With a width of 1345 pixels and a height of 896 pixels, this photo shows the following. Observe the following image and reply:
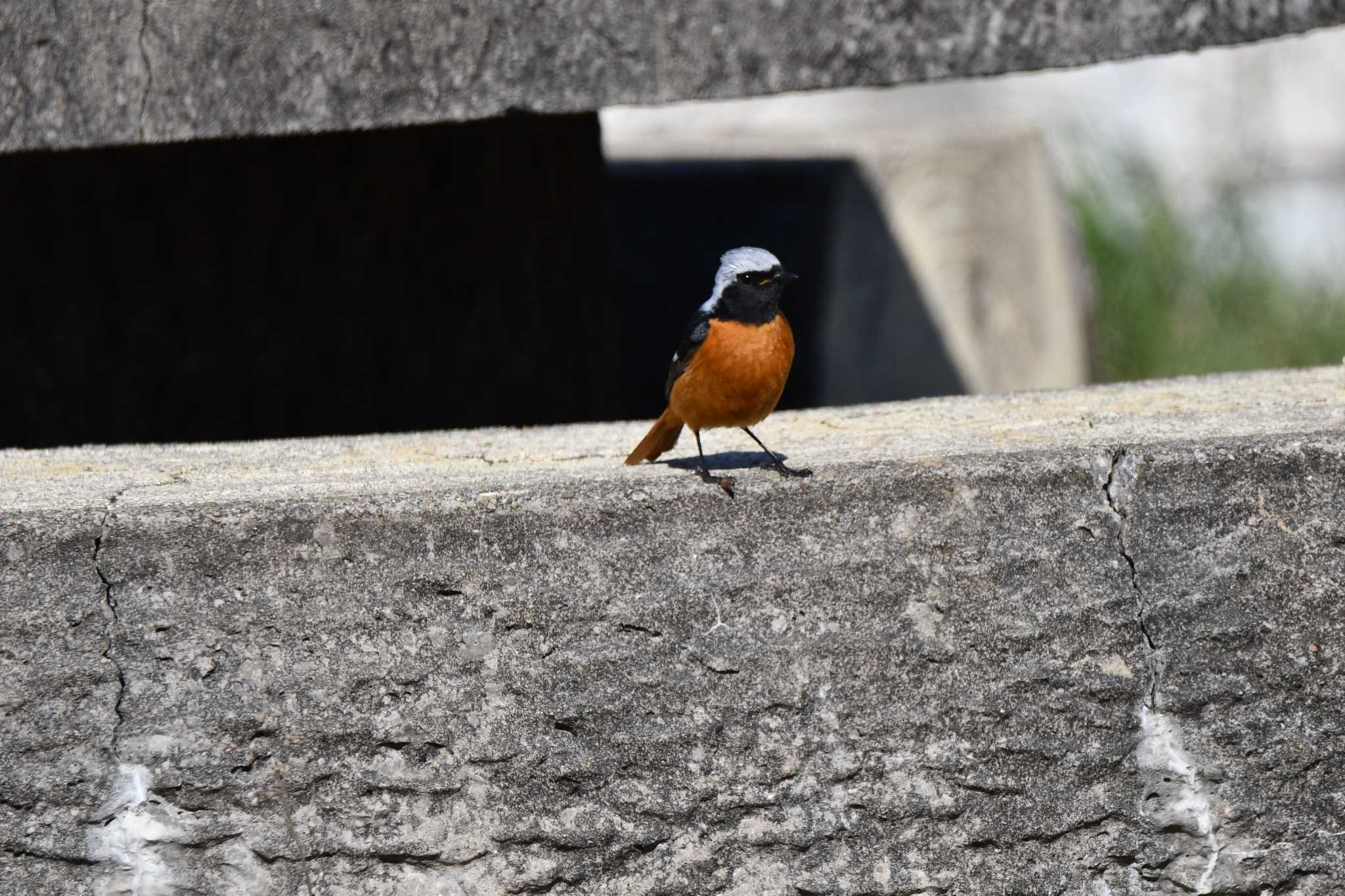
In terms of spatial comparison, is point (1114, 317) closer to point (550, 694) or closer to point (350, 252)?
point (350, 252)

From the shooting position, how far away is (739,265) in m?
3.12

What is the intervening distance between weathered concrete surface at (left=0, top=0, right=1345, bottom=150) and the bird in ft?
1.85

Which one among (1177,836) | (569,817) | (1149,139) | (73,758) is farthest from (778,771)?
(1149,139)

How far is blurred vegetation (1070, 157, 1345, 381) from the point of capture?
7.75m

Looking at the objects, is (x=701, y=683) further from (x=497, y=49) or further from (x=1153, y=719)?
(x=497, y=49)

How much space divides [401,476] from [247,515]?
433 mm

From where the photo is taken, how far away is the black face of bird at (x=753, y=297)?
10.1ft

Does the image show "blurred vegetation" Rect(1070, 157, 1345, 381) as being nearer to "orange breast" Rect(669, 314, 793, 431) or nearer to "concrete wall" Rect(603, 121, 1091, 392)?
"concrete wall" Rect(603, 121, 1091, 392)

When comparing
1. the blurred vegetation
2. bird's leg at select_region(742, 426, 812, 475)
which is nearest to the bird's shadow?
bird's leg at select_region(742, 426, 812, 475)

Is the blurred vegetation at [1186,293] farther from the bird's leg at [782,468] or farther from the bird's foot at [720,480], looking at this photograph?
the bird's foot at [720,480]

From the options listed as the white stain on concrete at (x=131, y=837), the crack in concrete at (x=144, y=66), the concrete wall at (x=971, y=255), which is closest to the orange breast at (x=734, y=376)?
the white stain on concrete at (x=131, y=837)

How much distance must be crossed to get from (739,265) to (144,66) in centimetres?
A: 154

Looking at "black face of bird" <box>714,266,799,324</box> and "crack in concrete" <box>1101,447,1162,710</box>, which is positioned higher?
"black face of bird" <box>714,266,799,324</box>

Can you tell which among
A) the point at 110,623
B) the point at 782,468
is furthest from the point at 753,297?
the point at 110,623
